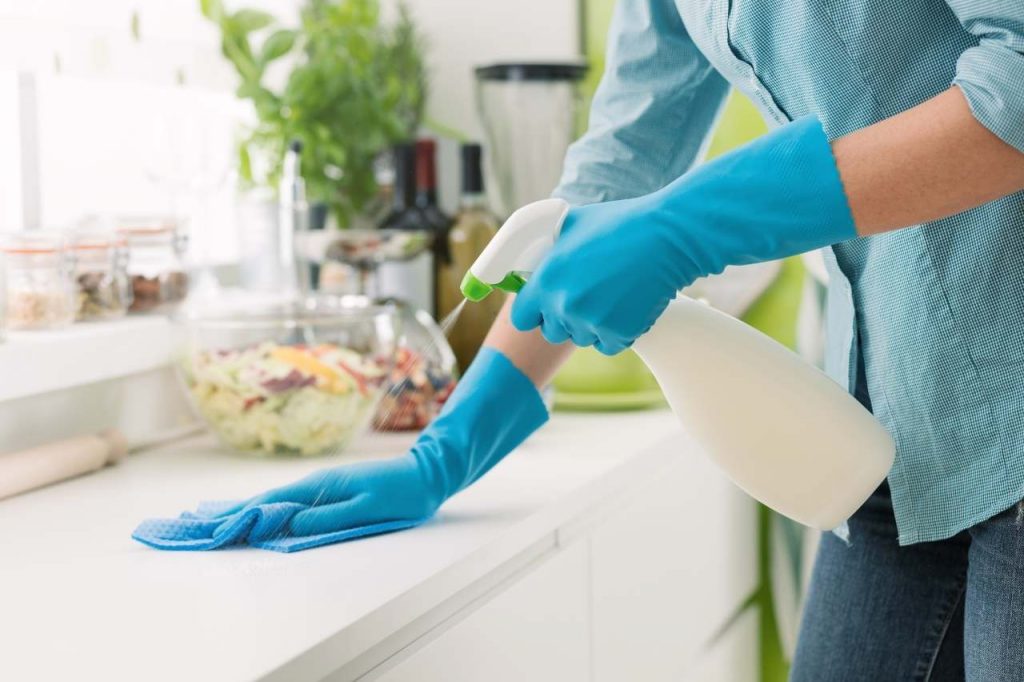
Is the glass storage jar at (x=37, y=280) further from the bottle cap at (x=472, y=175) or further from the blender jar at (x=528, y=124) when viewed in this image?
the blender jar at (x=528, y=124)

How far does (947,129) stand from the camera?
73 centimetres

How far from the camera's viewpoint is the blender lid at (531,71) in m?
1.84

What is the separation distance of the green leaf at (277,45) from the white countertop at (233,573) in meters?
0.65

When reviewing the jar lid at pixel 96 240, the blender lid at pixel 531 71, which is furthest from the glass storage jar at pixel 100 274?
the blender lid at pixel 531 71

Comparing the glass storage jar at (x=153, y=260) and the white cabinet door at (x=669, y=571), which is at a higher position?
the glass storage jar at (x=153, y=260)

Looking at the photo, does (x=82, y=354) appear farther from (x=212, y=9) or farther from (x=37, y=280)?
(x=212, y=9)

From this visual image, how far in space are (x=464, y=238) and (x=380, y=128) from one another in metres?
0.26

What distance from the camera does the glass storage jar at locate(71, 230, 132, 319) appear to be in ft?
4.42

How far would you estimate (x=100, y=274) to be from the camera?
138cm

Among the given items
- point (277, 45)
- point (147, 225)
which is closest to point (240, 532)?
point (147, 225)

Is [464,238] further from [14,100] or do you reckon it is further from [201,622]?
[201,622]

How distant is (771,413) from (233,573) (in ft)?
1.32

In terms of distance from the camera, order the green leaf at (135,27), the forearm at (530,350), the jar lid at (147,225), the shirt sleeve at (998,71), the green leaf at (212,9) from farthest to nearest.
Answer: the green leaf at (212,9)
the green leaf at (135,27)
the jar lid at (147,225)
the forearm at (530,350)
the shirt sleeve at (998,71)

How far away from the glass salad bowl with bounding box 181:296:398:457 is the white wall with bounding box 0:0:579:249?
29 centimetres
